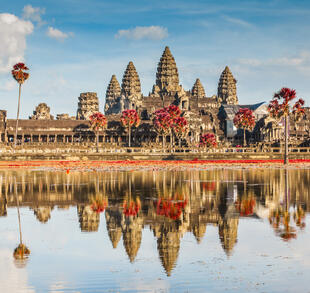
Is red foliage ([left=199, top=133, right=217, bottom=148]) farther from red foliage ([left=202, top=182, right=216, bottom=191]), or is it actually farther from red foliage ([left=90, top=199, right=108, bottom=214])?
red foliage ([left=90, top=199, right=108, bottom=214])

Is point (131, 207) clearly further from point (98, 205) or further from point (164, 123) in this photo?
point (164, 123)

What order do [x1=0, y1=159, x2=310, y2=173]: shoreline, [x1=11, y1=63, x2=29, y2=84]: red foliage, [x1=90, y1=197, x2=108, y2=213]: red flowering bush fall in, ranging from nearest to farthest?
[x1=90, y1=197, x2=108, y2=213]: red flowering bush < [x1=0, y1=159, x2=310, y2=173]: shoreline < [x1=11, y1=63, x2=29, y2=84]: red foliage

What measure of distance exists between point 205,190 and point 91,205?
372 inches

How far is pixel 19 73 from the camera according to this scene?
11381 centimetres

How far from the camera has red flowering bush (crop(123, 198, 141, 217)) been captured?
79.4 feet

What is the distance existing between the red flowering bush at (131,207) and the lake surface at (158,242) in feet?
0.16

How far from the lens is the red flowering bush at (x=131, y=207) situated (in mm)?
24203

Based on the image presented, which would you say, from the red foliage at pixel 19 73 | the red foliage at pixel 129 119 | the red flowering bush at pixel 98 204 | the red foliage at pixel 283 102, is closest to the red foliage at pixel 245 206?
the red flowering bush at pixel 98 204

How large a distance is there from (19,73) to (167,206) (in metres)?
93.1

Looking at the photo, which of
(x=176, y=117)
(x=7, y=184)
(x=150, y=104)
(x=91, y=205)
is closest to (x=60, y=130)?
(x=176, y=117)

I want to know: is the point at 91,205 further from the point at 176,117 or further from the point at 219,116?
the point at 219,116

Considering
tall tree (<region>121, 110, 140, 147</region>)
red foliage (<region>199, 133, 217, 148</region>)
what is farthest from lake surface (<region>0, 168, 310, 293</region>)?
tall tree (<region>121, 110, 140, 147</region>)

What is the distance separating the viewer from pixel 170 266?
14.9 metres

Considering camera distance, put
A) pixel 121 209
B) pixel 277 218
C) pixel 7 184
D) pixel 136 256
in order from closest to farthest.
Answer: pixel 136 256 → pixel 277 218 → pixel 121 209 → pixel 7 184
